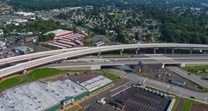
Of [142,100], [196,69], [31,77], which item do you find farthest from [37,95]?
[196,69]

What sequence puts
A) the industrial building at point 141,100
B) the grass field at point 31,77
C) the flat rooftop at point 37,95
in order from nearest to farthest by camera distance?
the flat rooftop at point 37,95 → the industrial building at point 141,100 → the grass field at point 31,77

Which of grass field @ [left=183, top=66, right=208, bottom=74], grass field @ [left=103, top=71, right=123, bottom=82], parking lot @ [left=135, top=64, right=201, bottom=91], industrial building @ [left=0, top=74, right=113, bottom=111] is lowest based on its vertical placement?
grass field @ [left=183, top=66, right=208, bottom=74]

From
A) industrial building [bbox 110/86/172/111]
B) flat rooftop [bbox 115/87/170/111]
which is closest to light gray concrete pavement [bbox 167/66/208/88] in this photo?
industrial building [bbox 110/86/172/111]

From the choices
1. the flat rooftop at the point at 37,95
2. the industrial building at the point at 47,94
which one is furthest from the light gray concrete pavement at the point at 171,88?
the flat rooftop at the point at 37,95

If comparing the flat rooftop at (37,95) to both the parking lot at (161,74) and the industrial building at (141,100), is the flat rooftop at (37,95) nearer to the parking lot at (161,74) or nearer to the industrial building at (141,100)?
the industrial building at (141,100)

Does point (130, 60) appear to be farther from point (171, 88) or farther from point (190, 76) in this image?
point (171, 88)

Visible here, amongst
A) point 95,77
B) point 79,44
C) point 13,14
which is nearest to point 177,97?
point 95,77

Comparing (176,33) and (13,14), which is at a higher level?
(13,14)

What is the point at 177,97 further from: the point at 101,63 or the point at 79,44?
the point at 79,44

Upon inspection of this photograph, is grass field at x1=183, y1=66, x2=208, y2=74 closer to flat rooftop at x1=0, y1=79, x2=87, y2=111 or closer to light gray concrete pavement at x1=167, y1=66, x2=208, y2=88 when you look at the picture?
light gray concrete pavement at x1=167, y1=66, x2=208, y2=88
